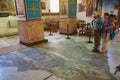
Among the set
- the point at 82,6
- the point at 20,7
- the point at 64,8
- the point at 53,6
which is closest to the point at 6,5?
the point at 53,6

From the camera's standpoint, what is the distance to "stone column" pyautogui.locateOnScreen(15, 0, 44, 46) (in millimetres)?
5051

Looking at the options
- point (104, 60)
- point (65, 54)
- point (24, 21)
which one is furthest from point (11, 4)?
point (104, 60)

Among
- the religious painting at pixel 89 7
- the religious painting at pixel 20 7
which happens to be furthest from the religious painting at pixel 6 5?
the religious painting at pixel 89 7

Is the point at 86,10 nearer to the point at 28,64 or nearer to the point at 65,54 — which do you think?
the point at 65,54

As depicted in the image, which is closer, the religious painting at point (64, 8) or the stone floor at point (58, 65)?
the stone floor at point (58, 65)

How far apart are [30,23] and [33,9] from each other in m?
0.65

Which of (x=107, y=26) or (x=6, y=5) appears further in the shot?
(x=6, y=5)

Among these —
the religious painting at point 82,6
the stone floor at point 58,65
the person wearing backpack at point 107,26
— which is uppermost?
the religious painting at point 82,6

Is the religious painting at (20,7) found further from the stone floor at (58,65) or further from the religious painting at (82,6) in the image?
the religious painting at (82,6)

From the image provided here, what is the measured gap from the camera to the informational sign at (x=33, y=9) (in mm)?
5033

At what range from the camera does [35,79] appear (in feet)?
8.83

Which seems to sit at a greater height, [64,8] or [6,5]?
[6,5]

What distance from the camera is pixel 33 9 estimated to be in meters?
5.25

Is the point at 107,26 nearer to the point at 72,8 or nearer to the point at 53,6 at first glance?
the point at 72,8
